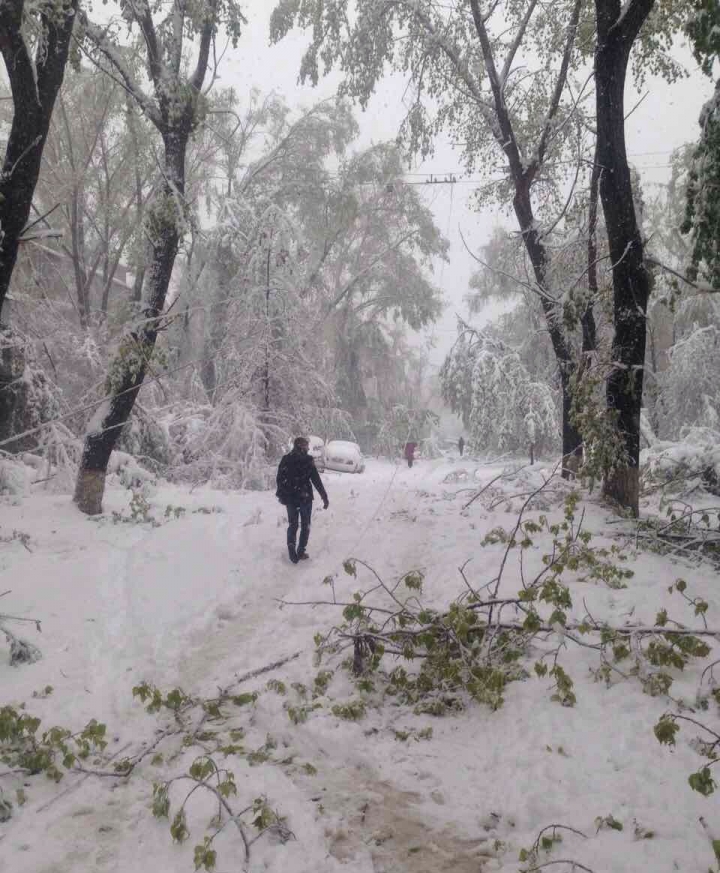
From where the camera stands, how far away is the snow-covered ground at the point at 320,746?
9.04 ft

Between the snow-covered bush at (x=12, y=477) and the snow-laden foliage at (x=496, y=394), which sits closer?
the snow-covered bush at (x=12, y=477)

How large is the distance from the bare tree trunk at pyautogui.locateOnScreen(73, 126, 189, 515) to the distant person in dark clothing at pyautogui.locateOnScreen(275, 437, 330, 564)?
235 cm

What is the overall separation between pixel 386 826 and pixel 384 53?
11.1 m

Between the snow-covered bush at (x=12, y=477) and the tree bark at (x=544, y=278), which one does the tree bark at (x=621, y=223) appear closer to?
the tree bark at (x=544, y=278)

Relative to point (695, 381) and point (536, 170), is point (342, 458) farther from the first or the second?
point (536, 170)

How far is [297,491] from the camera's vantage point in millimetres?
7414

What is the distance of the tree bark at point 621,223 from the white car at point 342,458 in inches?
536

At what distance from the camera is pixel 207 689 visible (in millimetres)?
4305

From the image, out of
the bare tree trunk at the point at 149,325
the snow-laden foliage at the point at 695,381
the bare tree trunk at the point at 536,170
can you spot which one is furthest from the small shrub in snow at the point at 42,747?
the snow-laden foliage at the point at 695,381

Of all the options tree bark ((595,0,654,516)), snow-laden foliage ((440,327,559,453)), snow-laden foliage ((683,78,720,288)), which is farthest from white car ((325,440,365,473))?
snow-laden foliage ((683,78,720,288))

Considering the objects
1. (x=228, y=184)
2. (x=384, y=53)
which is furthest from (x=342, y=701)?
(x=228, y=184)

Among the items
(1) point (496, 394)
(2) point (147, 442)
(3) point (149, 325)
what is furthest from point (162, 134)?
(1) point (496, 394)

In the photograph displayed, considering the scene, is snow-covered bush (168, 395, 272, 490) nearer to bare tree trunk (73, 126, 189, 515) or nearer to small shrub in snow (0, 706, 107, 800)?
bare tree trunk (73, 126, 189, 515)

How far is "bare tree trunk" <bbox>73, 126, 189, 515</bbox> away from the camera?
7582 millimetres
